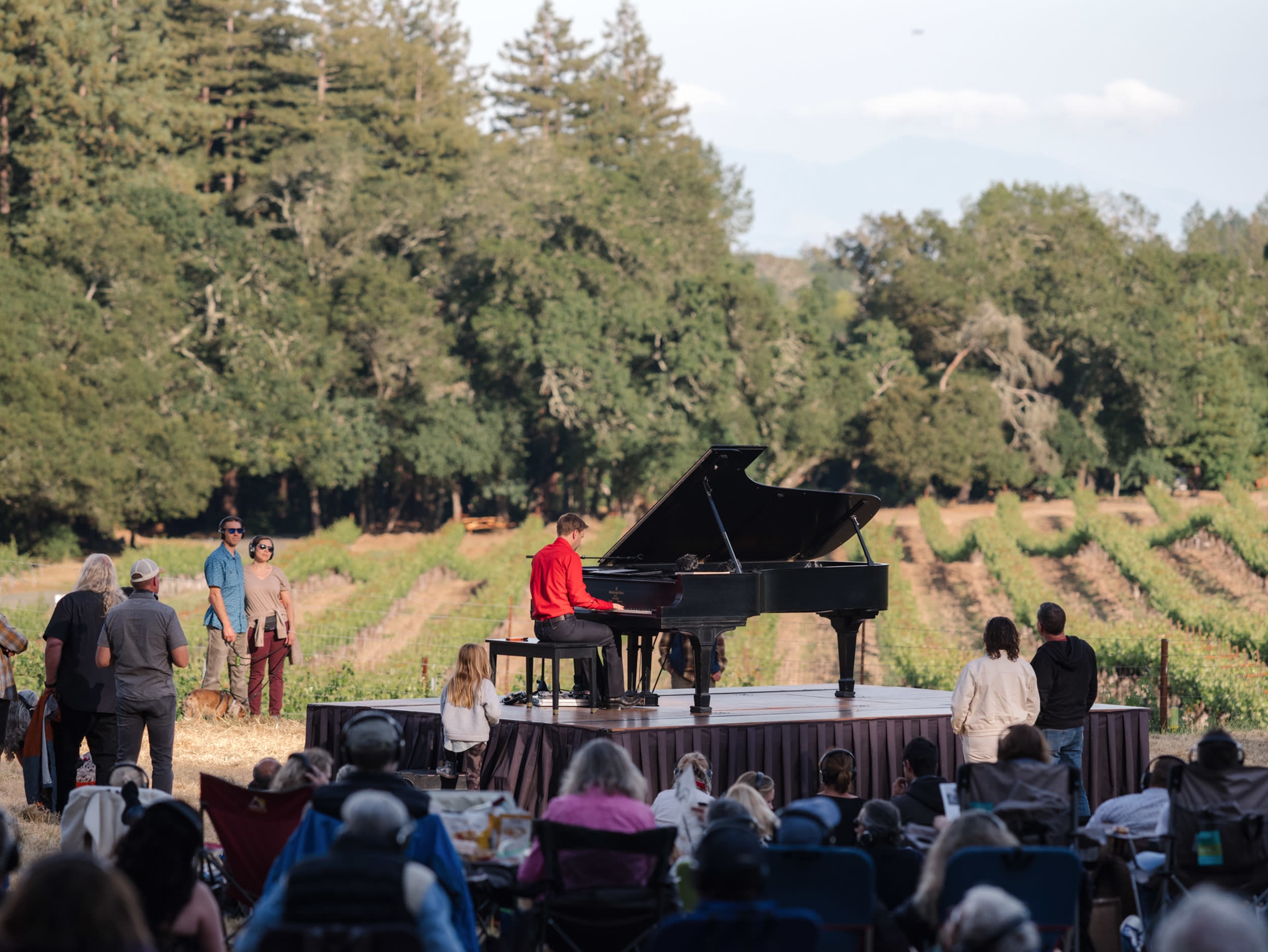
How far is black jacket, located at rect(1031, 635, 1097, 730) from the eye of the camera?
852cm

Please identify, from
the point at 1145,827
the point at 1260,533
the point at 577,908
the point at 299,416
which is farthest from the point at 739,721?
the point at 299,416

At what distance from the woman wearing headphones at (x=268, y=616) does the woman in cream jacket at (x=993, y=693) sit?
5783 mm

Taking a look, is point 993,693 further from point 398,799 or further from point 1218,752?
point 398,799

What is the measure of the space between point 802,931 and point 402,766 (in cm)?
599

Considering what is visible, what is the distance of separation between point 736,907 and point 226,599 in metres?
8.14

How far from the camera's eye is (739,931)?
4.08m

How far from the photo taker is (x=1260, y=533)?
109ft

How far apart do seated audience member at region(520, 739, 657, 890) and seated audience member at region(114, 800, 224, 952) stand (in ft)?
4.16

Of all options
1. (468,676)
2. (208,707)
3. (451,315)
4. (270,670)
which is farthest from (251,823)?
(451,315)

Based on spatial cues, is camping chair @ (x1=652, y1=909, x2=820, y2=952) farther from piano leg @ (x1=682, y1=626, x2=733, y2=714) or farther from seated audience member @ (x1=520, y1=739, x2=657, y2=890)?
piano leg @ (x1=682, y1=626, x2=733, y2=714)

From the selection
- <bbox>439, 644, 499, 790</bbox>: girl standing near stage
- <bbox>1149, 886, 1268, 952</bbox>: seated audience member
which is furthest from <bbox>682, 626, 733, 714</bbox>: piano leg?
<bbox>1149, 886, 1268, 952</bbox>: seated audience member

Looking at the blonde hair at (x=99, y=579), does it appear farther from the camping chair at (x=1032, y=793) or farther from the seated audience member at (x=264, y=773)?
the camping chair at (x=1032, y=793)

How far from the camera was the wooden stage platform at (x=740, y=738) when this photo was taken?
8.77 meters

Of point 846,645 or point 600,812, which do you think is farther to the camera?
point 846,645
